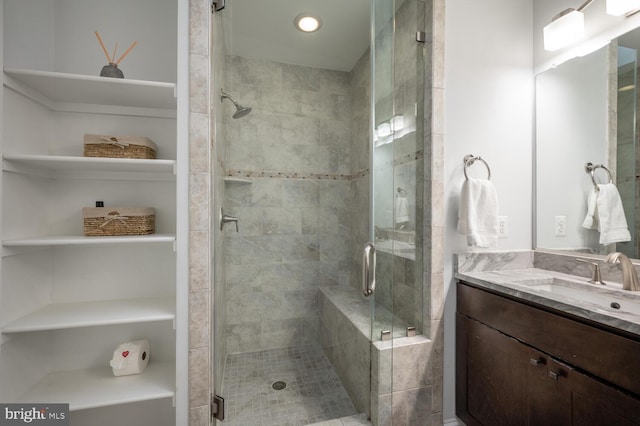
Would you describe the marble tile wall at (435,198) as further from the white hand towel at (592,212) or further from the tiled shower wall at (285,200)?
the tiled shower wall at (285,200)

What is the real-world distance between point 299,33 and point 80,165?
6.10 feet

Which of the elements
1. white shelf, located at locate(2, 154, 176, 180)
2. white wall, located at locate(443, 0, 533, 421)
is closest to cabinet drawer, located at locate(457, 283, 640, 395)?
white wall, located at locate(443, 0, 533, 421)

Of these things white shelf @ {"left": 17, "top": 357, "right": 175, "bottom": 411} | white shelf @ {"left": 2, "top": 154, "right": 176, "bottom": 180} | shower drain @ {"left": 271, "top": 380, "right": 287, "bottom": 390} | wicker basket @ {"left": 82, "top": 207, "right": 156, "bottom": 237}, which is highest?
white shelf @ {"left": 2, "top": 154, "right": 176, "bottom": 180}

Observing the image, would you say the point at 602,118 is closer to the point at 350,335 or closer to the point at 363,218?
the point at 363,218

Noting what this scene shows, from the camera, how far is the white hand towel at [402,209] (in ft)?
5.12

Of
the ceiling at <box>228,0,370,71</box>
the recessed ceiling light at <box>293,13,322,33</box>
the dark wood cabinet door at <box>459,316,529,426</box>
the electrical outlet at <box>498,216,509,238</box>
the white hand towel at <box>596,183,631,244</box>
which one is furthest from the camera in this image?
the recessed ceiling light at <box>293,13,322,33</box>

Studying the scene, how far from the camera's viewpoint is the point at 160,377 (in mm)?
1298

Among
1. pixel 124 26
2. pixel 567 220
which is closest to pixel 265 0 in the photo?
pixel 124 26

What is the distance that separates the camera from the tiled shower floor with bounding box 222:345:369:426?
5.56ft

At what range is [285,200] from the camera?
8.66 feet

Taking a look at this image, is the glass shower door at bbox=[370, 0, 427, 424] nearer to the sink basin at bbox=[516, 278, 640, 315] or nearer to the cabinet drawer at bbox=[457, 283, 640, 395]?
the cabinet drawer at bbox=[457, 283, 640, 395]

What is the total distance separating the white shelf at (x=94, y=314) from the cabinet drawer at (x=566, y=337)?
4.90 feet

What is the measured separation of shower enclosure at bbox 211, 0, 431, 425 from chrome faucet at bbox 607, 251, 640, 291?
814 millimetres

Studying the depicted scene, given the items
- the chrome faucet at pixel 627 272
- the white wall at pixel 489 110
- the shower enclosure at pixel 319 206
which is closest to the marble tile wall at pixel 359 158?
the shower enclosure at pixel 319 206
